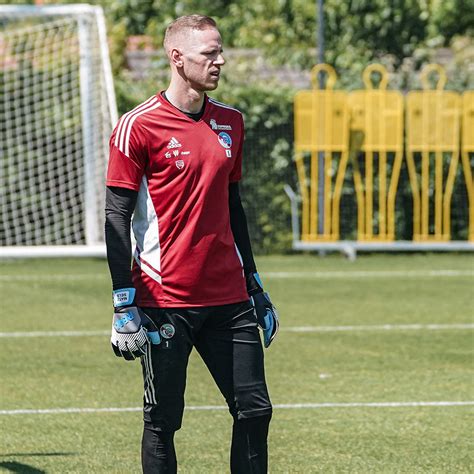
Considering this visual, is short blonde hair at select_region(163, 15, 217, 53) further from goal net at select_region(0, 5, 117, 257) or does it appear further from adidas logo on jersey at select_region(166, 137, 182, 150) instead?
goal net at select_region(0, 5, 117, 257)

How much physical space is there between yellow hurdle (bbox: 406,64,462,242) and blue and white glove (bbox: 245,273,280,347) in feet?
38.9

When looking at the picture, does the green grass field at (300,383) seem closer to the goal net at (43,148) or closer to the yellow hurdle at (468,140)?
the goal net at (43,148)

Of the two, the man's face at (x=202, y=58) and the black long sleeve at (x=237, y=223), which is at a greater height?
the man's face at (x=202, y=58)

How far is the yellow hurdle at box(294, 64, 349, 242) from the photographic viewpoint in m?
17.1

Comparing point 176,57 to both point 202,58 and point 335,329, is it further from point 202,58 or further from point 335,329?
point 335,329

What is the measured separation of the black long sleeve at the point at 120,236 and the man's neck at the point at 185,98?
40cm

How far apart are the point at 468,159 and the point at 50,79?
571 centimetres

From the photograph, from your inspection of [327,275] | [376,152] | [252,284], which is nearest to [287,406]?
[252,284]

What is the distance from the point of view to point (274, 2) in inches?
880

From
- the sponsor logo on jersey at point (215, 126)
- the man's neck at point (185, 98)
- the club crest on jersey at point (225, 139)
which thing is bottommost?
the club crest on jersey at point (225, 139)

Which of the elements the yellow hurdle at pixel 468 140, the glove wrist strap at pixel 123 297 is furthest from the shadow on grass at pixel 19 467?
the yellow hurdle at pixel 468 140

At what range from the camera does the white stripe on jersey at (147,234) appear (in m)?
5.17

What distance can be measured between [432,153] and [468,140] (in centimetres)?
71

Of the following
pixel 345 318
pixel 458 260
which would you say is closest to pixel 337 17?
pixel 458 260
